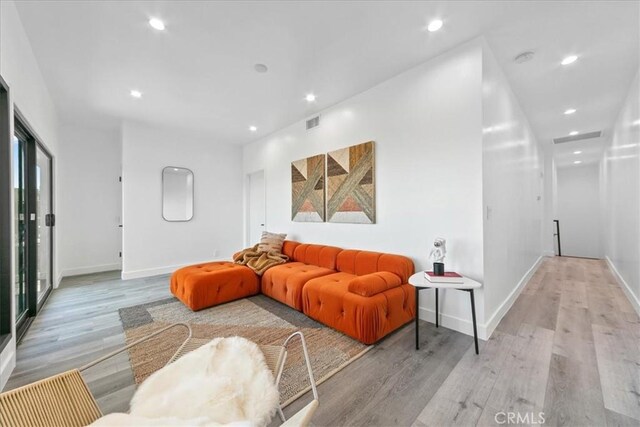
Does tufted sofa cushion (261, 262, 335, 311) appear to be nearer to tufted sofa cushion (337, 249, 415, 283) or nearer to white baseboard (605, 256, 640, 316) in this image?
tufted sofa cushion (337, 249, 415, 283)

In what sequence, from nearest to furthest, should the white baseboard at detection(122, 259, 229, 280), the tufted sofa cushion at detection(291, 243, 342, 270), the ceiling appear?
the ceiling, the tufted sofa cushion at detection(291, 243, 342, 270), the white baseboard at detection(122, 259, 229, 280)

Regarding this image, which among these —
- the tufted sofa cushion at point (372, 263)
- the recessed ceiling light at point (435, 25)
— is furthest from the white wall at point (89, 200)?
the recessed ceiling light at point (435, 25)

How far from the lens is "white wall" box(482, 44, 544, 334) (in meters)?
2.40

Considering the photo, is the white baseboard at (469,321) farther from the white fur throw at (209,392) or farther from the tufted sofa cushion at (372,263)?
the white fur throw at (209,392)

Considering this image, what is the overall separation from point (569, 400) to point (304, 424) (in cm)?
184

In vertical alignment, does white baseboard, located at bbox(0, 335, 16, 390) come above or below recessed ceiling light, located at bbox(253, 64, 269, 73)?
below

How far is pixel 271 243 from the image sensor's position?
4.11 m

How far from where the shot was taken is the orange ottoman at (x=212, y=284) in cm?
294

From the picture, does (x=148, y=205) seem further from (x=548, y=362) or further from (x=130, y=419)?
(x=548, y=362)

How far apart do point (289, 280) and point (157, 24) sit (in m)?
2.76

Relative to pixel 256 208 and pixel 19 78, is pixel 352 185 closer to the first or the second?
pixel 256 208

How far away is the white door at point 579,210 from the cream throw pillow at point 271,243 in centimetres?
824

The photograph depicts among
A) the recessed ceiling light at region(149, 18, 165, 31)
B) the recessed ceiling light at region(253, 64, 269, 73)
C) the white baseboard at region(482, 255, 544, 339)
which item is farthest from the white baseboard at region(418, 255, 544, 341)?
the recessed ceiling light at region(149, 18, 165, 31)

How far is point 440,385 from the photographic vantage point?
168cm
